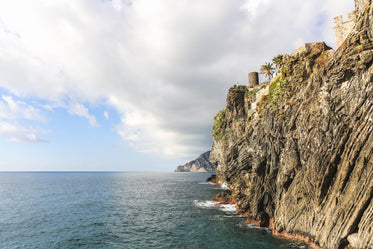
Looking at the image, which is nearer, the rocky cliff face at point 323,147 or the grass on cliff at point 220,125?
the rocky cliff face at point 323,147

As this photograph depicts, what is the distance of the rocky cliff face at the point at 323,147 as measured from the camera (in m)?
18.9

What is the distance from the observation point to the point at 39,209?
47.3 metres

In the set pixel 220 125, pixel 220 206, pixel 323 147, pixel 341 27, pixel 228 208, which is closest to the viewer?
pixel 323 147

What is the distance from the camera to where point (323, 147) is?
2247 cm

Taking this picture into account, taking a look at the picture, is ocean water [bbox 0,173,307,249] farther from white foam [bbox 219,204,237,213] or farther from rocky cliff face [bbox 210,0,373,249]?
rocky cliff face [bbox 210,0,373,249]

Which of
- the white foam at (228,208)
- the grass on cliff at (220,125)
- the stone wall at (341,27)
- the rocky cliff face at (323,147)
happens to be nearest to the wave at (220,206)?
the white foam at (228,208)

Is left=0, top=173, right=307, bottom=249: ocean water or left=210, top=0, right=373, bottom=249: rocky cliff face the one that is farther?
left=0, top=173, right=307, bottom=249: ocean water

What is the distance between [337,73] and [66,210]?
196ft

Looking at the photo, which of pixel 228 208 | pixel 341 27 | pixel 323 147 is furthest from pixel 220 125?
pixel 323 147

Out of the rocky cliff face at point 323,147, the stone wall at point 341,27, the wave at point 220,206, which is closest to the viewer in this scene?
the rocky cliff face at point 323,147

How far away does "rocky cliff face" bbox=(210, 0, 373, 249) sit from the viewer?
18906 millimetres

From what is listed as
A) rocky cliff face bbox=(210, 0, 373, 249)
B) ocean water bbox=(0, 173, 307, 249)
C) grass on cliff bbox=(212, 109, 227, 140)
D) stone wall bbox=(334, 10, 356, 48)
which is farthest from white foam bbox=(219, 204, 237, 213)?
stone wall bbox=(334, 10, 356, 48)

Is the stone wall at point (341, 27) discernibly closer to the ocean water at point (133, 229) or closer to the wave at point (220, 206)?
the ocean water at point (133, 229)

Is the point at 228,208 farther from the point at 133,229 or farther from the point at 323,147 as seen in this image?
the point at 323,147
